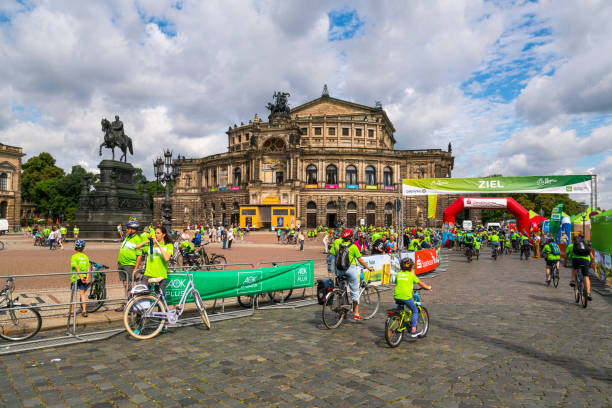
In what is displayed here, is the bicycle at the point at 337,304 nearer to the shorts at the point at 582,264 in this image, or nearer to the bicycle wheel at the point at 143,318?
the bicycle wheel at the point at 143,318

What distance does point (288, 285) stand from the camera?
387 inches

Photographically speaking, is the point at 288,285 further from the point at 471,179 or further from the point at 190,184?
the point at 190,184

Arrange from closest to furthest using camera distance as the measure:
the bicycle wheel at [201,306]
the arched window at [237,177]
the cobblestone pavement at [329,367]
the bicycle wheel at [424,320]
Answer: the cobblestone pavement at [329,367], the bicycle wheel at [424,320], the bicycle wheel at [201,306], the arched window at [237,177]

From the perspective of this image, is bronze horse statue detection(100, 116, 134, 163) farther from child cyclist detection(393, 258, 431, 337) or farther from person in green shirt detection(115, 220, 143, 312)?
child cyclist detection(393, 258, 431, 337)

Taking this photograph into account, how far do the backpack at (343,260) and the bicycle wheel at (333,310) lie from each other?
1.62 ft

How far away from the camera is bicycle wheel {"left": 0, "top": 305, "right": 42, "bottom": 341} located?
639 cm

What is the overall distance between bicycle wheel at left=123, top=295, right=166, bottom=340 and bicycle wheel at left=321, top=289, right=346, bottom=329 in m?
3.05

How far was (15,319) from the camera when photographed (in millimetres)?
6449

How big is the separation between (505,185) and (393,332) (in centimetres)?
1633

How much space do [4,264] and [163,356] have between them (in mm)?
14341

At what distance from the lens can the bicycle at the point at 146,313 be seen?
6.59 m

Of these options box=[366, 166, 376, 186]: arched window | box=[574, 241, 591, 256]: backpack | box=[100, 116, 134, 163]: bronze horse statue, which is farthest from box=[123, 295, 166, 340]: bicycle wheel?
box=[366, 166, 376, 186]: arched window

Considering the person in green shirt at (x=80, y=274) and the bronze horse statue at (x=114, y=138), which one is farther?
the bronze horse statue at (x=114, y=138)

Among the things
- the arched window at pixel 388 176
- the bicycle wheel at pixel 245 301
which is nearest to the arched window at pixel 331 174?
the arched window at pixel 388 176
